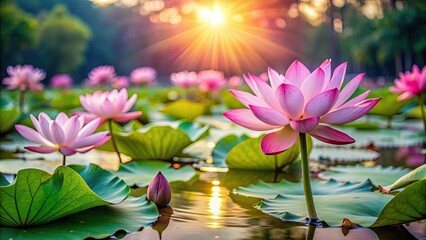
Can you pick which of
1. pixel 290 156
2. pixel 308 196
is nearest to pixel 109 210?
pixel 308 196

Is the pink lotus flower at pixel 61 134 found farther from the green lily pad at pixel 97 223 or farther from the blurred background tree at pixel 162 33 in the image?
the blurred background tree at pixel 162 33

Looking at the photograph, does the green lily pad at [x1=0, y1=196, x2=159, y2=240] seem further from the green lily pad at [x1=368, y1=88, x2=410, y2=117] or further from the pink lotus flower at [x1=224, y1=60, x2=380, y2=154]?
the green lily pad at [x1=368, y1=88, x2=410, y2=117]

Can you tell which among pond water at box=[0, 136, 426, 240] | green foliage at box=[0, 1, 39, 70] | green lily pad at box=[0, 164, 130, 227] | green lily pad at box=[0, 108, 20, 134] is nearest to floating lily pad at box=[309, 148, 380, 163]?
pond water at box=[0, 136, 426, 240]

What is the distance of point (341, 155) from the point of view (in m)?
2.31

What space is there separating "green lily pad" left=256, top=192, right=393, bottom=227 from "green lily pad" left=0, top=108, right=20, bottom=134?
5.84ft

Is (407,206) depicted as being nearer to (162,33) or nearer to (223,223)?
(223,223)

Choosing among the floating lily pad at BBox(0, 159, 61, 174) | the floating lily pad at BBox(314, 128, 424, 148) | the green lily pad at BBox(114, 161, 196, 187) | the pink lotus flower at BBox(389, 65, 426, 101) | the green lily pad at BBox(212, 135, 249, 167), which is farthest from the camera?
the floating lily pad at BBox(314, 128, 424, 148)

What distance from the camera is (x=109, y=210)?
1143 mm

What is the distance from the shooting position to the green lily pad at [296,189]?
1379 millimetres

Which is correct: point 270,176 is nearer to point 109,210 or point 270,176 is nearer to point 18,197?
point 109,210

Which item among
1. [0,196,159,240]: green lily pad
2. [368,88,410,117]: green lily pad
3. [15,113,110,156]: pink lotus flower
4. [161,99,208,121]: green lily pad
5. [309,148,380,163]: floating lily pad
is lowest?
[0,196,159,240]: green lily pad

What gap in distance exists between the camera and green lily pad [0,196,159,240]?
97 centimetres

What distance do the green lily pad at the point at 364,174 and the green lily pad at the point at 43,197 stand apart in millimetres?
867

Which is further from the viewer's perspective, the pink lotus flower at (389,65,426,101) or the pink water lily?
the pink lotus flower at (389,65,426,101)
